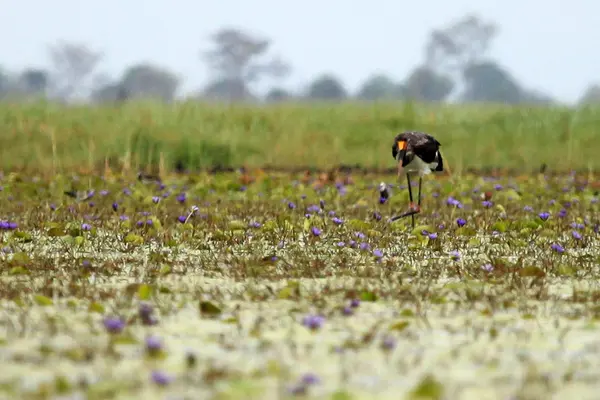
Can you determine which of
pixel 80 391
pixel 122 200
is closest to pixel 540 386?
pixel 80 391

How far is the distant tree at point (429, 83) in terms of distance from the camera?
A: 72312 millimetres

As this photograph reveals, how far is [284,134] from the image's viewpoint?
14.1 m

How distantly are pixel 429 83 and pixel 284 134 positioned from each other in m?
62.0

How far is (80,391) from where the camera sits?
254cm

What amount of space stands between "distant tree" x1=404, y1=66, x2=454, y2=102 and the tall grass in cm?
5534

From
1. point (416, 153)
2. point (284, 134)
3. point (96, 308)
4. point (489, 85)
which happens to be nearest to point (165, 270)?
point (96, 308)

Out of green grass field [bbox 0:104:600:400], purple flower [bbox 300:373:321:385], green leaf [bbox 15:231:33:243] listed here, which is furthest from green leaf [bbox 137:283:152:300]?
green leaf [bbox 15:231:33:243]

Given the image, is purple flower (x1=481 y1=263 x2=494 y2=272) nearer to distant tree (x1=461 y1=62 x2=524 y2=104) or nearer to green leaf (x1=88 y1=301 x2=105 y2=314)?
green leaf (x1=88 y1=301 x2=105 y2=314)

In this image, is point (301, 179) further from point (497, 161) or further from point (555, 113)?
point (555, 113)

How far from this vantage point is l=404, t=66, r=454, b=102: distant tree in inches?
2847

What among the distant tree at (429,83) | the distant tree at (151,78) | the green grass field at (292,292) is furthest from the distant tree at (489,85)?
the green grass field at (292,292)

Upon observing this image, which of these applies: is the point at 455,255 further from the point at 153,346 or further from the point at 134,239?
the point at 153,346

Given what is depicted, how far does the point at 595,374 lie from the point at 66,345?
1.63 metres

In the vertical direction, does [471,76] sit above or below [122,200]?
above
